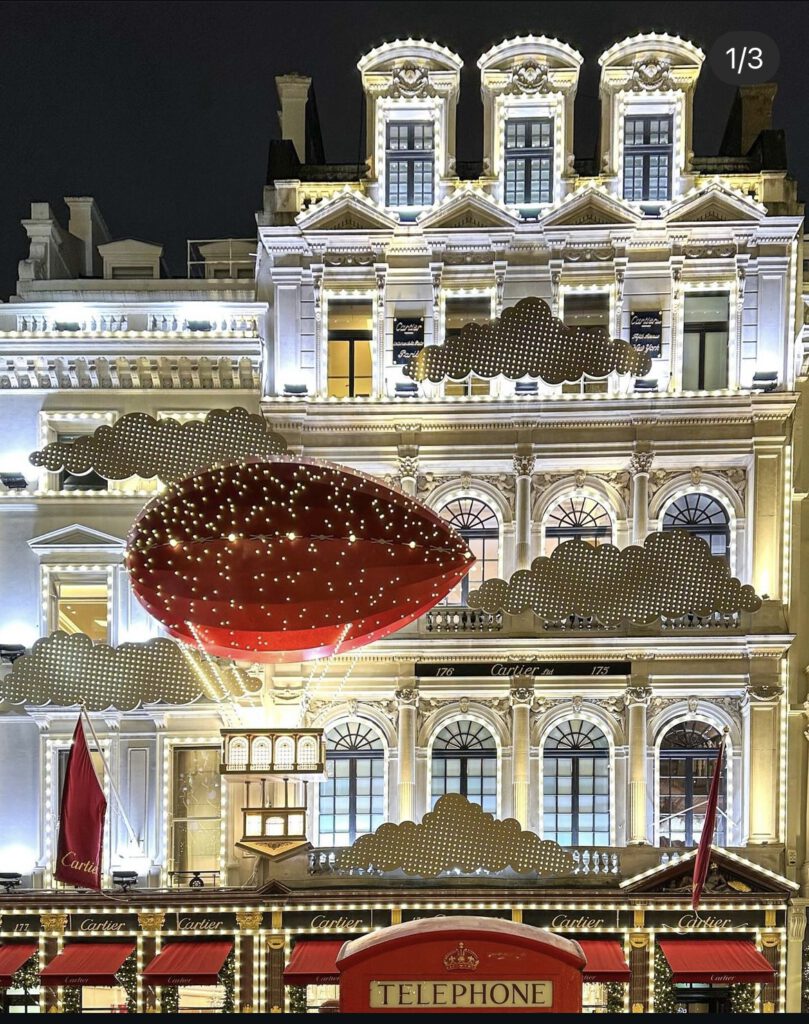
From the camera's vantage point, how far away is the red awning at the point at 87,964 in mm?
23438

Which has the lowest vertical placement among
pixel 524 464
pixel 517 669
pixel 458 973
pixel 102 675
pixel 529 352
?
pixel 458 973

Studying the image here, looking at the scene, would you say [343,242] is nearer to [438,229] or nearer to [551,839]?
[438,229]

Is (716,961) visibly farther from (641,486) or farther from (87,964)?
(87,964)

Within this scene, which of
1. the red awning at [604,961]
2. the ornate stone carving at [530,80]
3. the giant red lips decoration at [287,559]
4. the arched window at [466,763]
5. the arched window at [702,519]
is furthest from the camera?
the ornate stone carving at [530,80]

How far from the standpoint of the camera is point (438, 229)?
2580 centimetres

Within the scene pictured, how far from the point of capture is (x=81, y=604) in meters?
26.5

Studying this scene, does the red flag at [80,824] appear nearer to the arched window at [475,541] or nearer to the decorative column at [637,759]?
the arched window at [475,541]

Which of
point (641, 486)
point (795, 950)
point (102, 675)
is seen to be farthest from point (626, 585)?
point (102, 675)

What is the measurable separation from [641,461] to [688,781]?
611cm

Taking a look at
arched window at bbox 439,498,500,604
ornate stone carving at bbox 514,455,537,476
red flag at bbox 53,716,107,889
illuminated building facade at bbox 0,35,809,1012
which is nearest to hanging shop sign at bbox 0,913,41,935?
illuminated building facade at bbox 0,35,809,1012

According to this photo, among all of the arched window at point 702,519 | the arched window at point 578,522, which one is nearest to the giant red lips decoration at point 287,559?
the arched window at point 578,522

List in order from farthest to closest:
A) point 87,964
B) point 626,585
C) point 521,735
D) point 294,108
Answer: point 294,108 < point 521,735 < point 626,585 < point 87,964

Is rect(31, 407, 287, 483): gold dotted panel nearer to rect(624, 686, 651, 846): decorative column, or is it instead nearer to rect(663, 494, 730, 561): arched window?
rect(663, 494, 730, 561): arched window

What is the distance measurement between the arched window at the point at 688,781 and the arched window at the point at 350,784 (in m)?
5.39
